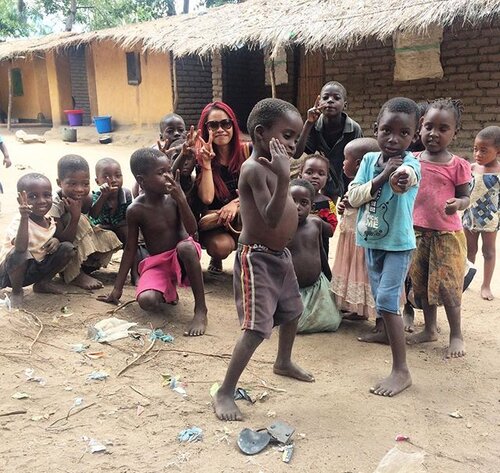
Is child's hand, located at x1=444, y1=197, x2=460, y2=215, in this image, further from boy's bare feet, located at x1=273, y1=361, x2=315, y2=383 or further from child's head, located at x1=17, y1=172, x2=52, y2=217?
child's head, located at x1=17, y1=172, x2=52, y2=217

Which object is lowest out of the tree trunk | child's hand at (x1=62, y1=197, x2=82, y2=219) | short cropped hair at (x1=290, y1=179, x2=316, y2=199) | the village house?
child's hand at (x1=62, y1=197, x2=82, y2=219)

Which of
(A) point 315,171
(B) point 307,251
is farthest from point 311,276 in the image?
(A) point 315,171

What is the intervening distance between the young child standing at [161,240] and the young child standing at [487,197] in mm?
2151

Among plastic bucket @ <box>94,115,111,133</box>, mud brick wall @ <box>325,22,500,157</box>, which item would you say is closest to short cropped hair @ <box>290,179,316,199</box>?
mud brick wall @ <box>325,22,500,157</box>

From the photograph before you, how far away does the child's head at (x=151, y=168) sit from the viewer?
124 inches

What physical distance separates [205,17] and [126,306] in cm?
987

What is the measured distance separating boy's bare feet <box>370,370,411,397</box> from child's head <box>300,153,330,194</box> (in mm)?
1277

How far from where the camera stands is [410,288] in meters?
3.08

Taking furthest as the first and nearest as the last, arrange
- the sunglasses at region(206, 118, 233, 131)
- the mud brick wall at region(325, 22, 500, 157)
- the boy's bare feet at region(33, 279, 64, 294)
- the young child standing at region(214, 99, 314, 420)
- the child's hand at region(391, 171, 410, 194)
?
the mud brick wall at region(325, 22, 500, 157)
the sunglasses at region(206, 118, 233, 131)
the boy's bare feet at region(33, 279, 64, 294)
the child's hand at region(391, 171, 410, 194)
the young child standing at region(214, 99, 314, 420)

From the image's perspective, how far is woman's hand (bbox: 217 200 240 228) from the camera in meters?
3.70

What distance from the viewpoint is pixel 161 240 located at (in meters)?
3.36

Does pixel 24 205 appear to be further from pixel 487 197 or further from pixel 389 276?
pixel 487 197

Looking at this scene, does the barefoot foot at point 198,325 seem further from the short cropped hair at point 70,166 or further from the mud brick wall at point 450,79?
the mud brick wall at point 450,79

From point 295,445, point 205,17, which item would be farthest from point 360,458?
point 205,17
